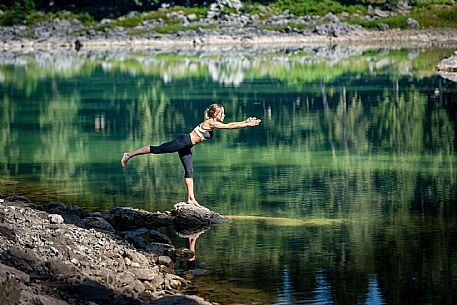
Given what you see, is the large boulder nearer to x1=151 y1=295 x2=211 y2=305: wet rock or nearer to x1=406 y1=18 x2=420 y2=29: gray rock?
x1=151 y1=295 x2=211 y2=305: wet rock

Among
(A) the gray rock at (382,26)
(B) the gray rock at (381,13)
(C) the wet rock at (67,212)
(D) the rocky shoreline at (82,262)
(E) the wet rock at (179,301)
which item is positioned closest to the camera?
(D) the rocky shoreline at (82,262)

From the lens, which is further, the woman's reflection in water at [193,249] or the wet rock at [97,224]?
the wet rock at [97,224]

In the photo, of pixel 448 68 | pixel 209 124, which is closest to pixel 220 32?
pixel 448 68

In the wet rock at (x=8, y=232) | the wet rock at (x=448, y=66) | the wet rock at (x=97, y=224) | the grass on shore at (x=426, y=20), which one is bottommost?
the wet rock at (x=97, y=224)

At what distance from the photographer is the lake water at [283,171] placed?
13.9 metres

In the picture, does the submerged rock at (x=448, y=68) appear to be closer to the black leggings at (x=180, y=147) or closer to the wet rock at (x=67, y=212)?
the black leggings at (x=180, y=147)

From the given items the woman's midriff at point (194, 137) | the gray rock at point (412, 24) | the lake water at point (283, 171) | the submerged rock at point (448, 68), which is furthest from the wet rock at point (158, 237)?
the gray rock at point (412, 24)

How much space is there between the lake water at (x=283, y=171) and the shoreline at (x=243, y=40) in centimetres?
4292

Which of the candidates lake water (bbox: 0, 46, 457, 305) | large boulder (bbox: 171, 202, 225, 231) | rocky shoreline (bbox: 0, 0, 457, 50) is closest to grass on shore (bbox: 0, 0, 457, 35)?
rocky shoreline (bbox: 0, 0, 457, 50)

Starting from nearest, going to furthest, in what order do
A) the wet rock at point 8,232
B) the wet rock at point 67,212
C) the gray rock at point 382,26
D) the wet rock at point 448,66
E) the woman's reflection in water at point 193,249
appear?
1. the wet rock at point 8,232
2. the woman's reflection in water at point 193,249
3. the wet rock at point 67,212
4. the wet rock at point 448,66
5. the gray rock at point 382,26

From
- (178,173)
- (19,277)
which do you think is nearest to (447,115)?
(178,173)

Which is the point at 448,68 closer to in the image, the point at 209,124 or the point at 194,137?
the point at 194,137

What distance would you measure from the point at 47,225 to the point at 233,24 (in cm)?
8831

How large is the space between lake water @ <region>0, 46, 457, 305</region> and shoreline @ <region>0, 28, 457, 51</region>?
42.9m
